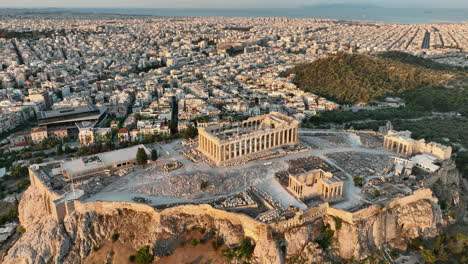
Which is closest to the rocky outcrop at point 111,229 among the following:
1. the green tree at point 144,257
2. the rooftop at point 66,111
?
the green tree at point 144,257

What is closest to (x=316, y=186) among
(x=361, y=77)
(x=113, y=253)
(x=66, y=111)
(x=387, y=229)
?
(x=387, y=229)

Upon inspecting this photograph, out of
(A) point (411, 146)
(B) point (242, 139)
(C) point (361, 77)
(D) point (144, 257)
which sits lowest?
(D) point (144, 257)

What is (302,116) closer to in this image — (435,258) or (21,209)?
(435,258)

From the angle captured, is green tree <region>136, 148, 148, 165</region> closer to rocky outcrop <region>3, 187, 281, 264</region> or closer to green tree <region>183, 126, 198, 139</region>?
rocky outcrop <region>3, 187, 281, 264</region>

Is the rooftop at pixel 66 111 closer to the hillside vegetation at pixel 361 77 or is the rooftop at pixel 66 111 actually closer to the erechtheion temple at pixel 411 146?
the hillside vegetation at pixel 361 77

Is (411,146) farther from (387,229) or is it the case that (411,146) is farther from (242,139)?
(242,139)

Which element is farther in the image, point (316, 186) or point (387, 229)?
point (316, 186)
